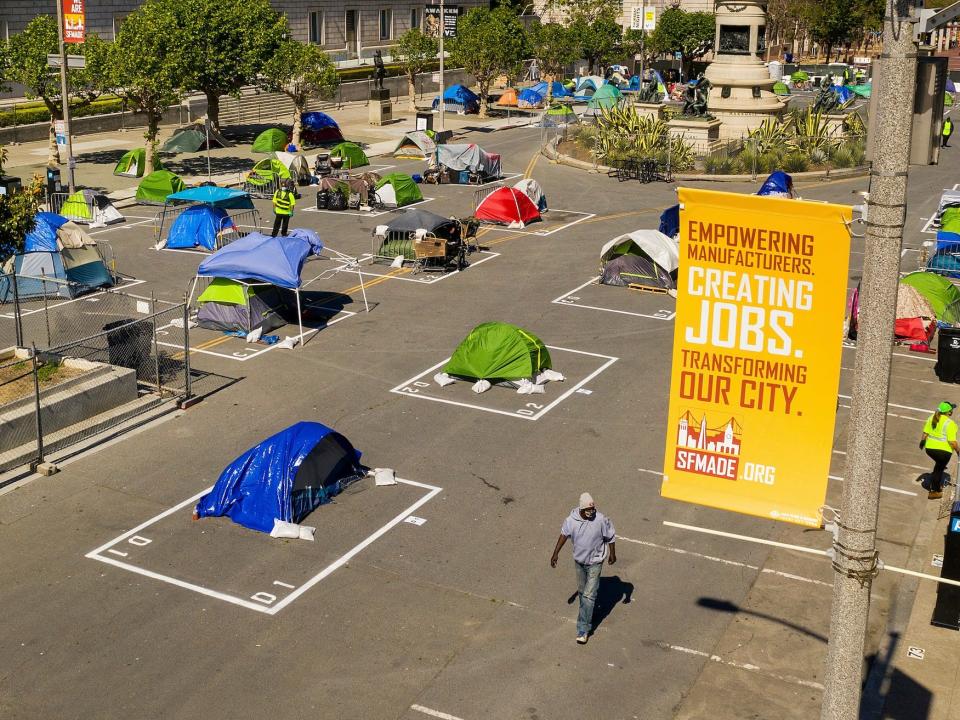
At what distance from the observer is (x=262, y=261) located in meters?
25.3

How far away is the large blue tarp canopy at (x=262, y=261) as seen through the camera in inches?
984

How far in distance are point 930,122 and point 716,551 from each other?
33.4 ft

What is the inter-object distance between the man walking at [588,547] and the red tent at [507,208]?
84.1 ft

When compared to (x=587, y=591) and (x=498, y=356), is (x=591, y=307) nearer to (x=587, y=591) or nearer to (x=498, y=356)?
(x=498, y=356)

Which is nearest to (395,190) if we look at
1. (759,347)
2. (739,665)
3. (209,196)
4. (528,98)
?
(209,196)

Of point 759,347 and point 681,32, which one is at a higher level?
point 681,32

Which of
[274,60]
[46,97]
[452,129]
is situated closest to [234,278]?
[46,97]

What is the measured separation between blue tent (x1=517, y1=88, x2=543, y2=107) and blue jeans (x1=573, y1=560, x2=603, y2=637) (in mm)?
65353

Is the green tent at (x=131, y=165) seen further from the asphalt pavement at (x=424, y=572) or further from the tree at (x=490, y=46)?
the tree at (x=490, y=46)

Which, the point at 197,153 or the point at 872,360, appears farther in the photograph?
the point at 197,153

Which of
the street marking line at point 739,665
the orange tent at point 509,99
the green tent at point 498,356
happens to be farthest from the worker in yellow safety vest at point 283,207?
the orange tent at point 509,99

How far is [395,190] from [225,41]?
1380cm

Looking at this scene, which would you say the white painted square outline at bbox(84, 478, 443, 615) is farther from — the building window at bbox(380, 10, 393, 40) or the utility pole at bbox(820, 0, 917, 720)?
the building window at bbox(380, 10, 393, 40)

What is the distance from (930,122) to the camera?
7457 mm
